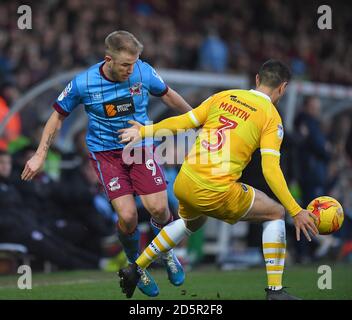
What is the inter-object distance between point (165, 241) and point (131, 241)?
2.39ft

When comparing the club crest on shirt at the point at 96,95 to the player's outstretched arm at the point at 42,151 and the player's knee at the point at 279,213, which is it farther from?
the player's knee at the point at 279,213

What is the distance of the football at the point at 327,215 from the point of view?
8484 millimetres

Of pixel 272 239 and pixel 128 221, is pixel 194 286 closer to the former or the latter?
pixel 128 221

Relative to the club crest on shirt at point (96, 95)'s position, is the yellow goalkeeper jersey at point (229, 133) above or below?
below

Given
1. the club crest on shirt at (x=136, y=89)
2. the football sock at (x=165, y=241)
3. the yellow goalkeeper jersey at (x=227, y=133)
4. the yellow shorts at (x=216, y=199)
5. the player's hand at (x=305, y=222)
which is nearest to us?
the player's hand at (x=305, y=222)

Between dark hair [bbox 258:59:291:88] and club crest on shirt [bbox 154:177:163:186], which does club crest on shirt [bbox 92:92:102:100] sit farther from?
dark hair [bbox 258:59:291:88]

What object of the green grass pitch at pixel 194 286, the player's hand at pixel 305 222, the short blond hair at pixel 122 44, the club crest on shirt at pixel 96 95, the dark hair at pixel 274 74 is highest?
the short blond hair at pixel 122 44

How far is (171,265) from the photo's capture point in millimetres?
9391

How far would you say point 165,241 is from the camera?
880 centimetres

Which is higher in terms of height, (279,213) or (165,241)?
(279,213)

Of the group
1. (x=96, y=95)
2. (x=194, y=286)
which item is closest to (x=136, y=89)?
(x=96, y=95)

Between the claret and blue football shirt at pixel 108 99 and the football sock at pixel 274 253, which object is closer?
the football sock at pixel 274 253

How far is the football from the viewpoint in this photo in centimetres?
848

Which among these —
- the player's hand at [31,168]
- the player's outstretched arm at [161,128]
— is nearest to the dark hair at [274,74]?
the player's outstretched arm at [161,128]
